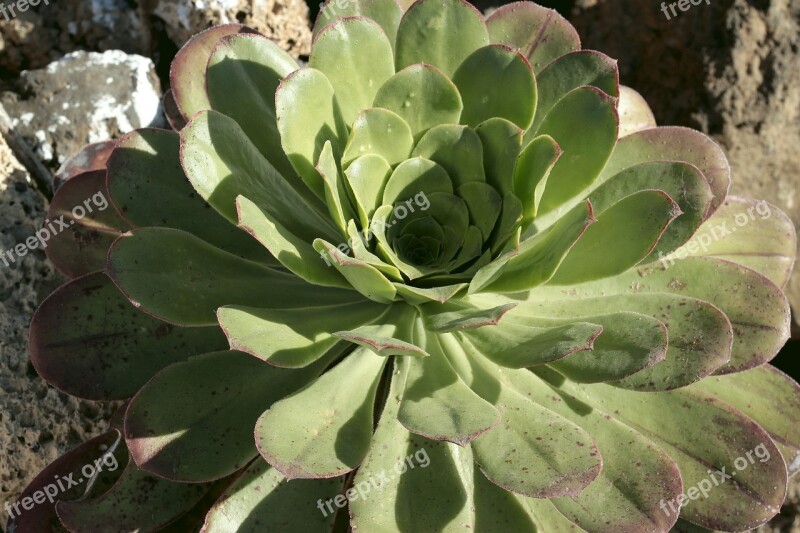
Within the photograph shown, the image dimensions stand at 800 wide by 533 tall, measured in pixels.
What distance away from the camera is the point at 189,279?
1.70 meters

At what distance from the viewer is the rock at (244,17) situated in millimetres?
2602

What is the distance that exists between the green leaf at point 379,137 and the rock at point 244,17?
1.08m

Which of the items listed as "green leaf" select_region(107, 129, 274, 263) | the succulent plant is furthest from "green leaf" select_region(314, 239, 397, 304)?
"green leaf" select_region(107, 129, 274, 263)

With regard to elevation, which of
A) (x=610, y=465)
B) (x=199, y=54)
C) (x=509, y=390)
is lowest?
(x=610, y=465)

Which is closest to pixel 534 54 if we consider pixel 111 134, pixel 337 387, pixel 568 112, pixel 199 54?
pixel 568 112

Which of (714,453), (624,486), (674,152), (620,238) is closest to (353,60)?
(620,238)

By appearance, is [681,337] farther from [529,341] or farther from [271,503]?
[271,503]

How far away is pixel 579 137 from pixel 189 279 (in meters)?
0.91

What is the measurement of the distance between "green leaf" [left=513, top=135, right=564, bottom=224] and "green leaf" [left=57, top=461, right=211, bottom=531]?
100cm

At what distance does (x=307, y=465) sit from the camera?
1.44 metres

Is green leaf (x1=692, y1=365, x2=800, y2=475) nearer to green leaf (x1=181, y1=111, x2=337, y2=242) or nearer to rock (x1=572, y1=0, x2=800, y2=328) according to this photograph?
rock (x1=572, y1=0, x2=800, y2=328)

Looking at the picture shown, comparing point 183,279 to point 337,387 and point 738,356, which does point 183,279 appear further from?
point 738,356

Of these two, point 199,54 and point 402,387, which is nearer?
point 402,387

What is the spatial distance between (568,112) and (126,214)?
1.04 m
